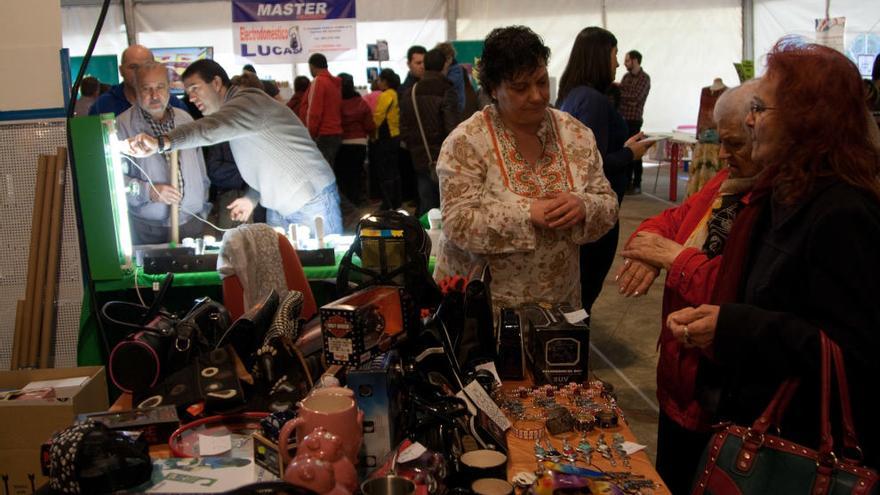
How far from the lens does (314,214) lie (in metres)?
3.69

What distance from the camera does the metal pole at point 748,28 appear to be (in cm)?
1152

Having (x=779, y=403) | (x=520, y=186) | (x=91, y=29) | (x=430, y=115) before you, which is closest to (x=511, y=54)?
(x=520, y=186)

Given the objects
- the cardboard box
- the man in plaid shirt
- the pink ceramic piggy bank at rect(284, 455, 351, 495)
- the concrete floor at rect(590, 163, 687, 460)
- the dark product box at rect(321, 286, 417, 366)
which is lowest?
the concrete floor at rect(590, 163, 687, 460)

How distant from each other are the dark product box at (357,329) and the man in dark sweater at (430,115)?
4009mm

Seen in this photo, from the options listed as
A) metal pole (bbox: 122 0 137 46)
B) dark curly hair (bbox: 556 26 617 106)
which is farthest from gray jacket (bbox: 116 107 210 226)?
metal pole (bbox: 122 0 137 46)

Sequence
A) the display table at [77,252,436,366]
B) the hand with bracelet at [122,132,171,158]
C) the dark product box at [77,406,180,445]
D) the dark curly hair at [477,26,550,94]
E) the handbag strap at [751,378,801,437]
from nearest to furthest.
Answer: the handbag strap at [751,378,801,437]
the dark product box at [77,406,180,445]
the dark curly hair at [477,26,550,94]
the display table at [77,252,436,366]
the hand with bracelet at [122,132,171,158]

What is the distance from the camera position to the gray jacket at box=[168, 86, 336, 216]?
329cm

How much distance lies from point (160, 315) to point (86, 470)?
2.36 ft

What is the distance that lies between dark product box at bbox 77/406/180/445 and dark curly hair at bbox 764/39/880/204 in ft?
4.09

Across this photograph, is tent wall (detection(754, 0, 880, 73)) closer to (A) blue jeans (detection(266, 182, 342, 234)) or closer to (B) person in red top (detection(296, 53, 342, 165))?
(B) person in red top (detection(296, 53, 342, 165))

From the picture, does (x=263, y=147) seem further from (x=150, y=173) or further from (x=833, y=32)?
(x=833, y=32)

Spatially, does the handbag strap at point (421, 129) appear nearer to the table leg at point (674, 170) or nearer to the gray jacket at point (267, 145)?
the gray jacket at point (267, 145)

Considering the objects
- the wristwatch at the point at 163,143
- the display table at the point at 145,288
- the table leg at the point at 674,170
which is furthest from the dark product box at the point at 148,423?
the table leg at the point at 674,170

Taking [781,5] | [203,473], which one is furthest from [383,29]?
[203,473]
